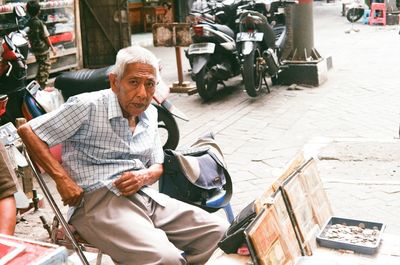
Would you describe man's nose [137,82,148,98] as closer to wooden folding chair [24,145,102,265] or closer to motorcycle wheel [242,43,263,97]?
wooden folding chair [24,145,102,265]

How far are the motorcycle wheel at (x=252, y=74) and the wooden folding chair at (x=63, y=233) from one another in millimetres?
5350

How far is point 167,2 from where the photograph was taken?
17.4 m

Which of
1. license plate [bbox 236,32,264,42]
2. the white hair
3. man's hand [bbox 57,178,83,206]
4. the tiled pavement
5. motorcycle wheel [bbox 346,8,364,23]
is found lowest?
the tiled pavement

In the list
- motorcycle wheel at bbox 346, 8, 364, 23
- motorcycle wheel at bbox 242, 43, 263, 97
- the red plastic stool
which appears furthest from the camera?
motorcycle wheel at bbox 346, 8, 364, 23

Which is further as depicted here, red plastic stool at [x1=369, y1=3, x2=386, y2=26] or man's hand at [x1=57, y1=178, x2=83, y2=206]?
red plastic stool at [x1=369, y1=3, x2=386, y2=26]

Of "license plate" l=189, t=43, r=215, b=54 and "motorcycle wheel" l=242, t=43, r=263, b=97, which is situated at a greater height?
"license plate" l=189, t=43, r=215, b=54

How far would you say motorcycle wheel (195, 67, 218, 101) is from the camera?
8.19m

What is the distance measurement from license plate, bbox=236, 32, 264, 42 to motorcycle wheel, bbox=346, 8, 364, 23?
11.6 m

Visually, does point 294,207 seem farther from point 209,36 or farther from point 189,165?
point 209,36

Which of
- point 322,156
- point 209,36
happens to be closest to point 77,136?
point 322,156

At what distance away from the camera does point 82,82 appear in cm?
575

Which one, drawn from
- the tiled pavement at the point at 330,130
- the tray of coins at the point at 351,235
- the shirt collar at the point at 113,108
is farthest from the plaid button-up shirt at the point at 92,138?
the tiled pavement at the point at 330,130

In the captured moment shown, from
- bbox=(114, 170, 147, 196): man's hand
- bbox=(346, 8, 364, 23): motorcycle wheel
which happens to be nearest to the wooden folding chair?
bbox=(114, 170, 147, 196): man's hand

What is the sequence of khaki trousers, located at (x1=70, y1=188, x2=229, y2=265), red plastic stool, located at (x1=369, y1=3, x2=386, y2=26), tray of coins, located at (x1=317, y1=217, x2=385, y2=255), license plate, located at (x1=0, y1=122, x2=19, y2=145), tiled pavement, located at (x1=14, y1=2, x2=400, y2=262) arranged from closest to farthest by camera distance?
1. tray of coins, located at (x1=317, y1=217, x2=385, y2=255)
2. khaki trousers, located at (x1=70, y1=188, x2=229, y2=265)
3. license plate, located at (x1=0, y1=122, x2=19, y2=145)
4. tiled pavement, located at (x1=14, y1=2, x2=400, y2=262)
5. red plastic stool, located at (x1=369, y1=3, x2=386, y2=26)
